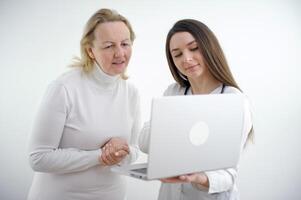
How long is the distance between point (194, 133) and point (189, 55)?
0.41m

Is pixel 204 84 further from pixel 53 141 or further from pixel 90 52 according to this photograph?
pixel 53 141

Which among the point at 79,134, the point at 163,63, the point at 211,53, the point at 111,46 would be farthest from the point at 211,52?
the point at 163,63

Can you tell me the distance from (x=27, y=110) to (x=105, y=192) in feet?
3.14

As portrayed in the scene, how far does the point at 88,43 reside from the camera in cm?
152

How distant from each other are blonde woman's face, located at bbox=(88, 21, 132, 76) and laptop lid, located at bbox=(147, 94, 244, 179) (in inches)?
19.1

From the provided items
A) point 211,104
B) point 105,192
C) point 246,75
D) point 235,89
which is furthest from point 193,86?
point 246,75

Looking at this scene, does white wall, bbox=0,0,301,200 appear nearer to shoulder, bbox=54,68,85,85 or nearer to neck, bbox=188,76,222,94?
shoulder, bbox=54,68,85,85

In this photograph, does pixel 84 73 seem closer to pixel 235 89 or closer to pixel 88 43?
pixel 88 43

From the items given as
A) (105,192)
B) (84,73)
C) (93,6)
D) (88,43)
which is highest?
(93,6)

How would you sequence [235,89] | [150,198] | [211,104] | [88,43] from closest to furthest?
[211,104] → [235,89] → [88,43] → [150,198]

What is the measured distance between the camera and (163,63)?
97.8 inches

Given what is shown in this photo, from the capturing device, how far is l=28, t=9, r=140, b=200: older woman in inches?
55.1

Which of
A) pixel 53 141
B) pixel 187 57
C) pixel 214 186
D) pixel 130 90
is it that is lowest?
pixel 214 186

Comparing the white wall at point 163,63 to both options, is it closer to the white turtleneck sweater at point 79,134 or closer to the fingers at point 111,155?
the white turtleneck sweater at point 79,134
